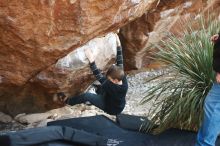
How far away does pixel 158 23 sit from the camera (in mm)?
9562

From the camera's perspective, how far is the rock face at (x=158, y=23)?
30.8ft

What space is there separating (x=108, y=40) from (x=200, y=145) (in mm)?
3485

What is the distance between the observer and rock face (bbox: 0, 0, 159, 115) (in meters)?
5.83

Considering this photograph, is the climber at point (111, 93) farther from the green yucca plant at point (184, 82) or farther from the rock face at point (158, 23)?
the rock face at point (158, 23)

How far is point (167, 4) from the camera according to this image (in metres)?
9.14

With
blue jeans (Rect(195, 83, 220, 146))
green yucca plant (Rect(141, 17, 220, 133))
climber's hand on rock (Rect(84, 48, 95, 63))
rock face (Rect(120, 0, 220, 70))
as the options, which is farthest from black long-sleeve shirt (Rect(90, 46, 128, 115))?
rock face (Rect(120, 0, 220, 70))

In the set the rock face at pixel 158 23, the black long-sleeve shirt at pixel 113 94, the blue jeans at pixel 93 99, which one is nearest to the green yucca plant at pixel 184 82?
the black long-sleeve shirt at pixel 113 94

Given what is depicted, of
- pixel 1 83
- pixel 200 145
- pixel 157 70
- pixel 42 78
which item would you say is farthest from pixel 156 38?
pixel 200 145

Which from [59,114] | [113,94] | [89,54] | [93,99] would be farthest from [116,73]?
[59,114]

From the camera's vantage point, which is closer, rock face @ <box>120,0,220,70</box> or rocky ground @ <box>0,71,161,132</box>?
rocky ground @ <box>0,71,161,132</box>

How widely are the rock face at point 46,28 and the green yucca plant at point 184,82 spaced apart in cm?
74

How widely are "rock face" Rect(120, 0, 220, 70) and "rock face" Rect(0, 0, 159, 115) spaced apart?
9.11 ft

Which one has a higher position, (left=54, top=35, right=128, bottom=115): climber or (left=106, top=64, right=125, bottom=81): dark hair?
(left=106, top=64, right=125, bottom=81): dark hair

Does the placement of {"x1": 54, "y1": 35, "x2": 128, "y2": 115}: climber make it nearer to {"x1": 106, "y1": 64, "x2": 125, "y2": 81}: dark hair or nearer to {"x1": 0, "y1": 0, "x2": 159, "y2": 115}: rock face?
{"x1": 106, "y1": 64, "x2": 125, "y2": 81}: dark hair
